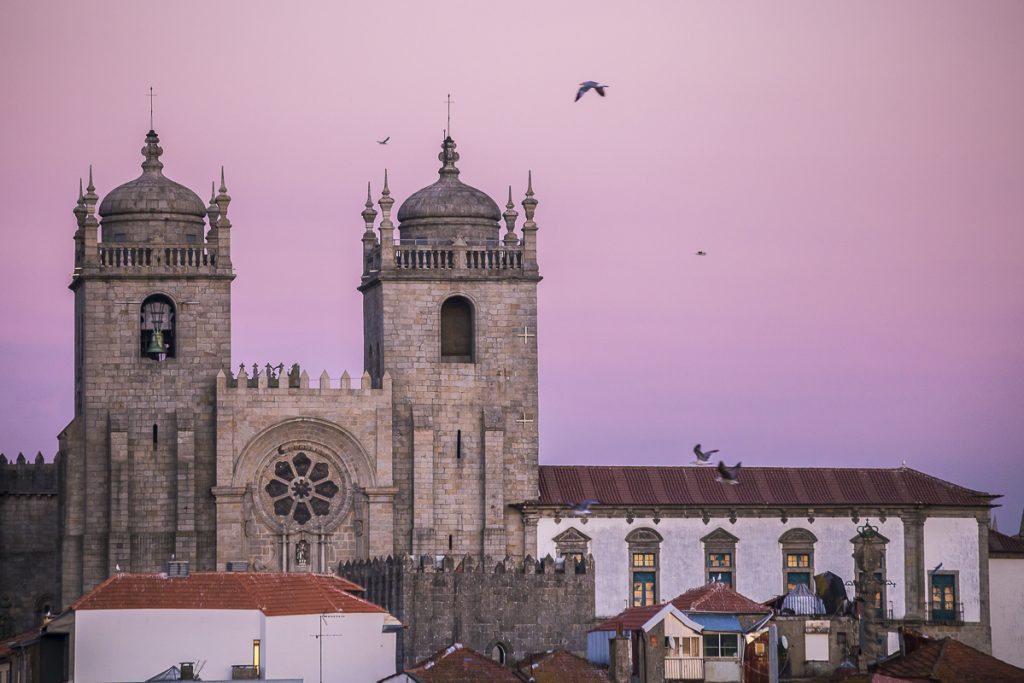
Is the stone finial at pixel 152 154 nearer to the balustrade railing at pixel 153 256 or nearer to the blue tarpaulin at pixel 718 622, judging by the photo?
the balustrade railing at pixel 153 256

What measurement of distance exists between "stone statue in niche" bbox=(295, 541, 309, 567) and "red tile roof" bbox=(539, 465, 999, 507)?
8.16 meters

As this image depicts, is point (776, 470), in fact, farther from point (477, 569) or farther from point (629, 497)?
point (477, 569)

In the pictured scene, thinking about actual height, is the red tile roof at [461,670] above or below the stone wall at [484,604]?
below

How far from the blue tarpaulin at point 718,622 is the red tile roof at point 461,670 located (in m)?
6.30

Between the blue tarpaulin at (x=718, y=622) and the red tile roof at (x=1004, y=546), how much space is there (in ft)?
70.4

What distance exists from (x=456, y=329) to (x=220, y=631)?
2539 centimetres

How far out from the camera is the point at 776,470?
117 m

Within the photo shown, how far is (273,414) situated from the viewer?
111 m

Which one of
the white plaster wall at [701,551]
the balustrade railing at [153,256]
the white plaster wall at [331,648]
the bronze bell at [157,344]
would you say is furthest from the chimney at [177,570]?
the white plaster wall at [701,551]

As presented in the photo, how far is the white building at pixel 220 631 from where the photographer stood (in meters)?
89.9

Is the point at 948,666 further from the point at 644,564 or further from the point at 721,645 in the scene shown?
the point at 644,564

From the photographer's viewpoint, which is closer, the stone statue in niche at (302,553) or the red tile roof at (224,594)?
the red tile roof at (224,594)

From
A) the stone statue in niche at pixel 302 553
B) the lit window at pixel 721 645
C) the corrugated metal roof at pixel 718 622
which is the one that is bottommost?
the lit window at pixel 721 645

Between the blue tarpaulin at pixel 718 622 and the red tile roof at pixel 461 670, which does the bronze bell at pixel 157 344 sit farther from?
the blue tarpaulin at pixel 718 622
